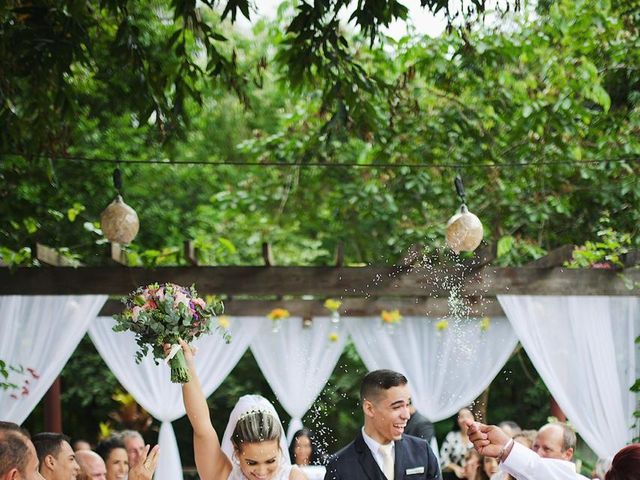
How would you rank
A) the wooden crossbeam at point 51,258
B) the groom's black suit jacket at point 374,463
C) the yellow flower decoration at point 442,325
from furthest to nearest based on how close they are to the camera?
the yellow flower decoration at point 442,325
the wooden crossbeam at point 51,258
the groom's black suit jacket at point 374,463

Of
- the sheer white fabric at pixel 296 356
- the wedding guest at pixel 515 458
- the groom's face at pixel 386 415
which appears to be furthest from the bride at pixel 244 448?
the sheer white fabric at pixel 296 356

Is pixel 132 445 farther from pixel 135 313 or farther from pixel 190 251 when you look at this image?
pixel 135 313

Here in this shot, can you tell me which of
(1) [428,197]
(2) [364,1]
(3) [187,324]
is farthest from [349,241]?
(3) [187,324]

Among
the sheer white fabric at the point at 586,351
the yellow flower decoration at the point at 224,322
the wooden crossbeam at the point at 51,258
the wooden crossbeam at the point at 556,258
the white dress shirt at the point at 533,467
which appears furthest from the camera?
the yellow flower decoration at the point at 224,322

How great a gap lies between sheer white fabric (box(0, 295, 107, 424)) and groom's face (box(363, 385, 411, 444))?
17.8 feet

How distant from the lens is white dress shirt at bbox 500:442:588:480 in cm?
342

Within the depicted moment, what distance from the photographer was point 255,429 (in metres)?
4.19

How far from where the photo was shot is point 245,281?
9117 millimetres

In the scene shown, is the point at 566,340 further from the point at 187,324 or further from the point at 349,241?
the point at 187,324

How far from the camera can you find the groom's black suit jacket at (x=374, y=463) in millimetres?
4324

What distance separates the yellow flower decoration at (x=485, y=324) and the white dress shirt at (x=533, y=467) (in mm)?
6883

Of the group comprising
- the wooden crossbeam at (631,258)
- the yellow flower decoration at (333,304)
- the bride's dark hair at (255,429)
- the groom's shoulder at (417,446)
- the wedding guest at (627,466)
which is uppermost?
the yellow flower decoration at (333,304)

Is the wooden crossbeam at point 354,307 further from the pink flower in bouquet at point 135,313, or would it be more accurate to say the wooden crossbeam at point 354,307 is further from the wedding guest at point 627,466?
the wedding guest at point 627,466

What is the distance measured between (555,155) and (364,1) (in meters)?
4.01
